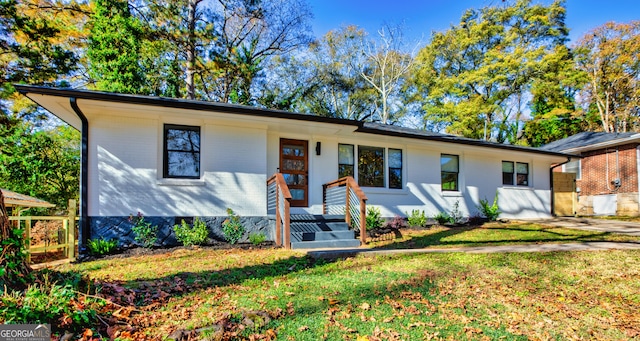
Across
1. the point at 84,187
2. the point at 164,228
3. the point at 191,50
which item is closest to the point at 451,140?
the point at 164,228

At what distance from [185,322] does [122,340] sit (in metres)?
0.53

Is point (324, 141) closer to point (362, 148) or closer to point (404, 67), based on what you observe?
point (362, 148)

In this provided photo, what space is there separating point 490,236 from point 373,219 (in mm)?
2943

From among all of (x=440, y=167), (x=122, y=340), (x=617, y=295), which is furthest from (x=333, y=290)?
(x=440, y=167)

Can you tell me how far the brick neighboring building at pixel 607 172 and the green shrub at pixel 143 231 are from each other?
17.2 metres

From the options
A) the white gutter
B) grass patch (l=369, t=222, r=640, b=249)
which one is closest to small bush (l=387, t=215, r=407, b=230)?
grass patch (l=369, t=222, r=640, b=249)

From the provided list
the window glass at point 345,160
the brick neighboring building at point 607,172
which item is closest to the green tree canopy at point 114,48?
the window glass at point 345,160

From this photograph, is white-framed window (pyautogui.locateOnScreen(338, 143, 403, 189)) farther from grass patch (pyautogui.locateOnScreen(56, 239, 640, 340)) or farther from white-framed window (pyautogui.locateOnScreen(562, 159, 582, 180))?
white-framed window (pyautogui.locateOnScreen(562, 159, 582, 180))

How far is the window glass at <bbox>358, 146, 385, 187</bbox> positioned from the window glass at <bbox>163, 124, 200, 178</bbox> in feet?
15.8

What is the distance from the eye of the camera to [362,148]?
10227 millimetres

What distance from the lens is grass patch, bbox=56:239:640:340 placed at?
3.05 m

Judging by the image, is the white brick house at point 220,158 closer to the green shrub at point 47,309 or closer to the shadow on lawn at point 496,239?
the shadow on lawn at point 496,239

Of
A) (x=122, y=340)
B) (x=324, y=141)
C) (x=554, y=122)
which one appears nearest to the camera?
(x=122, y=340)

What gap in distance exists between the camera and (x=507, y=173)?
12.7 meters
